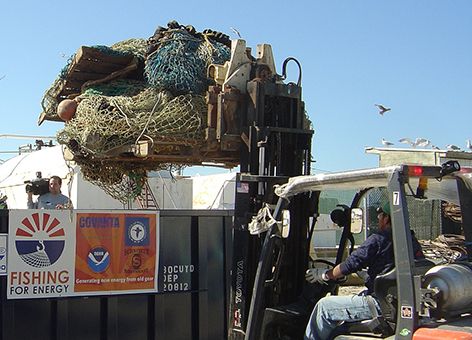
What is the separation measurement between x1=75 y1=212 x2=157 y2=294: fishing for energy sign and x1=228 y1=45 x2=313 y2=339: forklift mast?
4.20ft

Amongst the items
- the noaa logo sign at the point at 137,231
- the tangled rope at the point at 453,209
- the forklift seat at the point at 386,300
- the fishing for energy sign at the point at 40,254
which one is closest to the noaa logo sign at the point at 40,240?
the fishing for energy sign at the point at 40,254

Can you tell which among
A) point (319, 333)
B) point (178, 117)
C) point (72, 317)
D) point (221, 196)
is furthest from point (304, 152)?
point (221, 196)

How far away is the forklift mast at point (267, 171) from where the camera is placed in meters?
5.84

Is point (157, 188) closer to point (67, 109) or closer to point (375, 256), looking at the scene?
point (67, 109)

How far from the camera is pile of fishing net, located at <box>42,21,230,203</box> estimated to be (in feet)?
22.2

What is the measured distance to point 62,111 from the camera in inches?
300

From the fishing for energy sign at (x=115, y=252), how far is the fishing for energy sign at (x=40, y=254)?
0.11 m

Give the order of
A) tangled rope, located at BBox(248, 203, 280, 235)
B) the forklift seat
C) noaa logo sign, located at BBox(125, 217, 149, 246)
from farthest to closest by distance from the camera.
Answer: noaa logo sign, located at BBox(125, 217, 149, 246) → tangled rope, located at BBox(248, 203, 280, 235) → the forklift seat

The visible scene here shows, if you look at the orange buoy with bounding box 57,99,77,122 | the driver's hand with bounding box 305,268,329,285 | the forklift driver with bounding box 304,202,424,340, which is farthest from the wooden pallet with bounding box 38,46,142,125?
the forklift driver with bounding box 304,202,424,340

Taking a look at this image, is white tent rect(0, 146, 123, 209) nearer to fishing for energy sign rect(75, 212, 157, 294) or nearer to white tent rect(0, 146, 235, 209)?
white tent rect(0, 146, 235, 209)

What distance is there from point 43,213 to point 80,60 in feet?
6.22

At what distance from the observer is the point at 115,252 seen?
22.5 ft

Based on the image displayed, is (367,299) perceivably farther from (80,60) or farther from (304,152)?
(80,60)

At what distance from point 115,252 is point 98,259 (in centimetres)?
18
